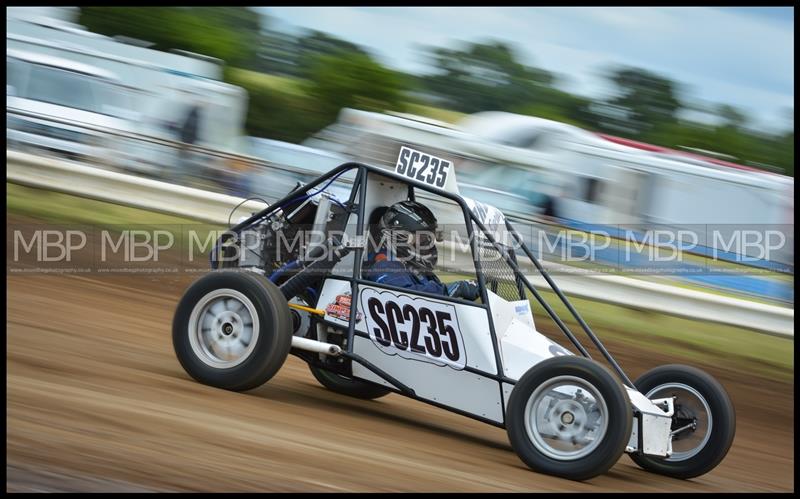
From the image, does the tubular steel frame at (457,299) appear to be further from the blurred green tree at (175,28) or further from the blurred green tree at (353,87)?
the blurred green tree at (175,28)

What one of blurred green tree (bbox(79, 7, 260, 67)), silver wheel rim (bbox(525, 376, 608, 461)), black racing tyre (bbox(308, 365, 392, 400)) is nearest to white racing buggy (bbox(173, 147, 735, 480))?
silver wheel rim (bbox(525, 376, 608, 461))

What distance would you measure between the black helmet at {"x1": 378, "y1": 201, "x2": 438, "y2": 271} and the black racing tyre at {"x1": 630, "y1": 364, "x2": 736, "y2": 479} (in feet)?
5.10

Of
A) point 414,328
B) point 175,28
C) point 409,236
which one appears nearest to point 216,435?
point 414,328

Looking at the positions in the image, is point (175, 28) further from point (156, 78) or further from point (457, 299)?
point (457, 299)

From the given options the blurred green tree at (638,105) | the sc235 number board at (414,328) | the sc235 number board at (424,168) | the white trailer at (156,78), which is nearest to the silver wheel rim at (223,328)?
the sc235 number board at (414,328)

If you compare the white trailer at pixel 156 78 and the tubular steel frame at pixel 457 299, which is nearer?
the tubular steel frame at pixel 457 299

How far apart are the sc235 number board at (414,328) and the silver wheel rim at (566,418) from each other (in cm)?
60

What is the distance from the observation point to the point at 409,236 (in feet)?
20.2

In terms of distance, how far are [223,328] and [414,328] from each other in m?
1.15

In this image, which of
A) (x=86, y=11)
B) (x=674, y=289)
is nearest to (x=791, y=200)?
(x=674, y=289)

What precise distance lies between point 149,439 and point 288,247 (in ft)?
6.89

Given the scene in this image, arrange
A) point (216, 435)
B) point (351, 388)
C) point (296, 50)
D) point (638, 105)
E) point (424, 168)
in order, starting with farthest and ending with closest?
point (296, 50)
point (638, 105)
point (351, 388)
point (424, 168)
point (216, 435)

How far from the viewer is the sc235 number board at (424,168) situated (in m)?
6.06

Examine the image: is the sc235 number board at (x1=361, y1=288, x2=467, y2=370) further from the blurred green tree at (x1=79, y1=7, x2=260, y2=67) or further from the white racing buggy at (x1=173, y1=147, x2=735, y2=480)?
the blurred green tree at (x1=79, y1=7, x2=260, y2=67)
